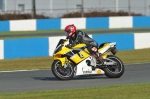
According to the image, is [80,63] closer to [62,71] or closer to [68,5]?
[62,71]

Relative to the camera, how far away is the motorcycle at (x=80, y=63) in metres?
12.4

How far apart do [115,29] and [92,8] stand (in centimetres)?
926

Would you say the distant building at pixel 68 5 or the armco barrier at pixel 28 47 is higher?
the distant building at pixel 68 5

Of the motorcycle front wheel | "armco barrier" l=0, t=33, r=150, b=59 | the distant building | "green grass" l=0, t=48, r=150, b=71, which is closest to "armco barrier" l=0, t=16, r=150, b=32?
the distant building

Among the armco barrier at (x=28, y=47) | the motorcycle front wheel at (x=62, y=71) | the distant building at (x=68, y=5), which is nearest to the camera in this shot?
the motorcycle front wheel at (x=62, y=71)

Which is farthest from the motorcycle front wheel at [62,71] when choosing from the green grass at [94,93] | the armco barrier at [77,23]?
the armco barrier at [77,23]

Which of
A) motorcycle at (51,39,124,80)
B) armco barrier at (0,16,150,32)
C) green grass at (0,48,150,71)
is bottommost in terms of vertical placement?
green grass at (0,48,150,71)

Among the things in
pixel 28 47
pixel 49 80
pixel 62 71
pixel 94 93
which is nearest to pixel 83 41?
pixel 62 71

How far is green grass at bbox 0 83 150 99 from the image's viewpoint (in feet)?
31.3

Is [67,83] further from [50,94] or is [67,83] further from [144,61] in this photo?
[144,61]

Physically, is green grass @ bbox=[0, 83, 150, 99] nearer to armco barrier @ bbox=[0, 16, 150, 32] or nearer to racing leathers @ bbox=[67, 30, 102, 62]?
racing leathers @ bbox=[67, 30, 102, 62]

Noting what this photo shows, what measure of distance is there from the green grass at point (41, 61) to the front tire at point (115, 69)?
3.97 metres

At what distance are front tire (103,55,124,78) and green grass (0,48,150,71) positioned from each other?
3.97 m

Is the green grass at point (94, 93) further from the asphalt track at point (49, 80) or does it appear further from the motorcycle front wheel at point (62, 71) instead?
the motorcycle front wheel at point (62, 71)
